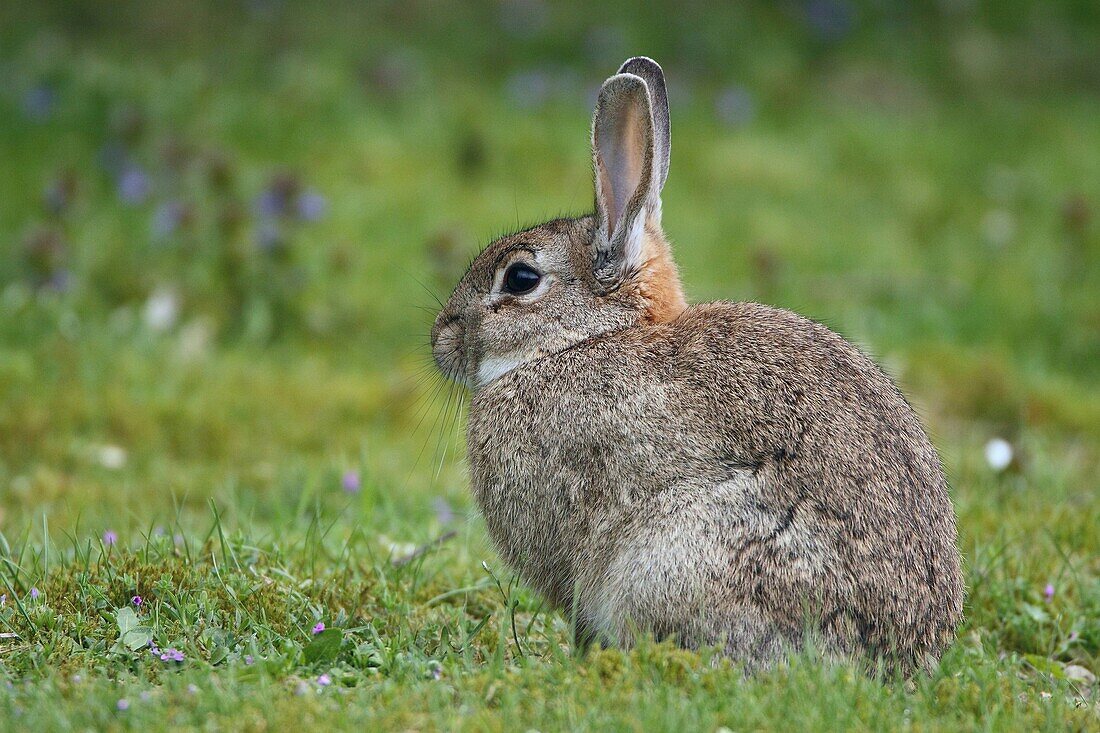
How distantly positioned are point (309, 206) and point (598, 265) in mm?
3954

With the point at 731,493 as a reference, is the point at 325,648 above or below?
below

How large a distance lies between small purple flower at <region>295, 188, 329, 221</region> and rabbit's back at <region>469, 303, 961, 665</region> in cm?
404

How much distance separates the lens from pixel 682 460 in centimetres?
428

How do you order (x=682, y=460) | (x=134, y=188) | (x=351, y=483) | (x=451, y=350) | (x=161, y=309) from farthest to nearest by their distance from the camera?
1. (x=134, y=188)
2. (x=161, y=309)
3. (x=351, y=483)
4. (x=451, y=350)
5. (x=682, y=460)

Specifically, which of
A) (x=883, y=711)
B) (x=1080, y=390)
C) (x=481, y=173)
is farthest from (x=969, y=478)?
(x=481, y=173)

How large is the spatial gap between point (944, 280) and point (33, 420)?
6158mm

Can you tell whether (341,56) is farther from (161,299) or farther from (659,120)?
(659,120)

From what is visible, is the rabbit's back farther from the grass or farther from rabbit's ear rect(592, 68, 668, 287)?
rabbit's ear rect(592, 68, 668, 287)

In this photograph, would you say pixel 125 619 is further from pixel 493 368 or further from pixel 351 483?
pixel 351 483

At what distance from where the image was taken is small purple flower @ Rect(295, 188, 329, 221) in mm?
8359

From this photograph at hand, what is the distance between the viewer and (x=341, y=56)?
36.9 feet

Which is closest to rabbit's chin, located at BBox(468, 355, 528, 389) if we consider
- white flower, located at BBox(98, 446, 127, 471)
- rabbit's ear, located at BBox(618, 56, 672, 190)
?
rabbit's ear, located at BBox(618, 56, 672, 190)

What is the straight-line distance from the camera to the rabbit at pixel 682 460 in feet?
13.4

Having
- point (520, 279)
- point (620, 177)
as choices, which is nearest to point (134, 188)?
point (520, 279)
